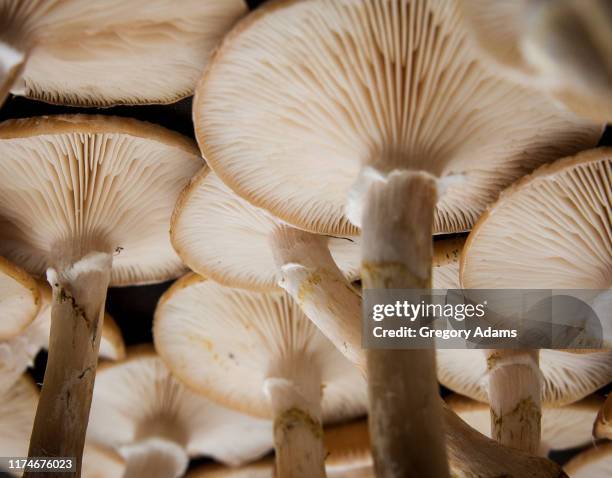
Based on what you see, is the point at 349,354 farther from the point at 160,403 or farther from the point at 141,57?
the point at 160,403

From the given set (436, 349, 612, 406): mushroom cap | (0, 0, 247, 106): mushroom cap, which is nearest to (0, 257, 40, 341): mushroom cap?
(0, 0, 247, 106): mushroom cap

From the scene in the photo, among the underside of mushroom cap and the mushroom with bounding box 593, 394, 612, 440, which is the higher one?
the underside of mushroom cap

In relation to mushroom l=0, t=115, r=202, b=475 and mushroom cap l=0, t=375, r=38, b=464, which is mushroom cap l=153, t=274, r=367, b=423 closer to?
mushroom l=0, t=115, r=202, b=475

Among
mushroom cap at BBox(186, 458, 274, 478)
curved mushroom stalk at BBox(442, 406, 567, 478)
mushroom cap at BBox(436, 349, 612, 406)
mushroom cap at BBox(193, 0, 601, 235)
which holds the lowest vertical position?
curved mushroom stalk at BBox(442, 406, 567, 478)

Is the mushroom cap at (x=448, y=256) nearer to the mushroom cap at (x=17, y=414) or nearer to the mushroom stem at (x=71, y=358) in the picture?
the mushroom stem at (x=71, y=358)

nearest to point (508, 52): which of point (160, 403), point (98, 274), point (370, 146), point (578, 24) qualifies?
point (578, 24)

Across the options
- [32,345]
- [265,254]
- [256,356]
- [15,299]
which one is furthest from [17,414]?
[265,254]

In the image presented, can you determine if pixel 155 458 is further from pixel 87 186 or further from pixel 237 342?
pixel 87 186
